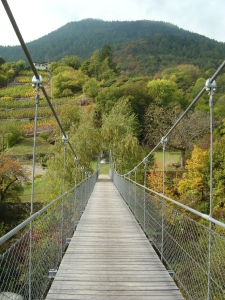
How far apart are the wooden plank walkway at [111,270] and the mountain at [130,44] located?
45.4 metres

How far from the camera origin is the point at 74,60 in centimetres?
6106

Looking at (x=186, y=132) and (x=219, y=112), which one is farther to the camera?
(x=219, y=112)

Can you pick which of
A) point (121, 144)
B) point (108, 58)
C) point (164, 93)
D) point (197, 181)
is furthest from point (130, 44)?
point (197, 181)

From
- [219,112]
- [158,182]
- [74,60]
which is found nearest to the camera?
[158,182]

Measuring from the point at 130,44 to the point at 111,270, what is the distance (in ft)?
220

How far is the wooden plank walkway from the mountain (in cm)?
4542

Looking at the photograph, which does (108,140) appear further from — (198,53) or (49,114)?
(198,53)

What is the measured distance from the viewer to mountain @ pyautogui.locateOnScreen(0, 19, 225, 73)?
54.9 metres

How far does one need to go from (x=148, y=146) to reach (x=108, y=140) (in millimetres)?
8247

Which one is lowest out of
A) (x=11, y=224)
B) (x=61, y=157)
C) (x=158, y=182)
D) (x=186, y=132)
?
(x=11, y=224)

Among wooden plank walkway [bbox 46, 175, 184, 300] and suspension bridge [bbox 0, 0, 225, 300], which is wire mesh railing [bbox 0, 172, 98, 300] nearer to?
suspension bridge [bbox 0, 0, 225, 300]

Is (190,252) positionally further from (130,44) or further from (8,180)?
(130,44)

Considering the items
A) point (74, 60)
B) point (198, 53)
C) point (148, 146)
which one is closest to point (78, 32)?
point (74, 60)

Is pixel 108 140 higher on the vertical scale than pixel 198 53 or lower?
lower
